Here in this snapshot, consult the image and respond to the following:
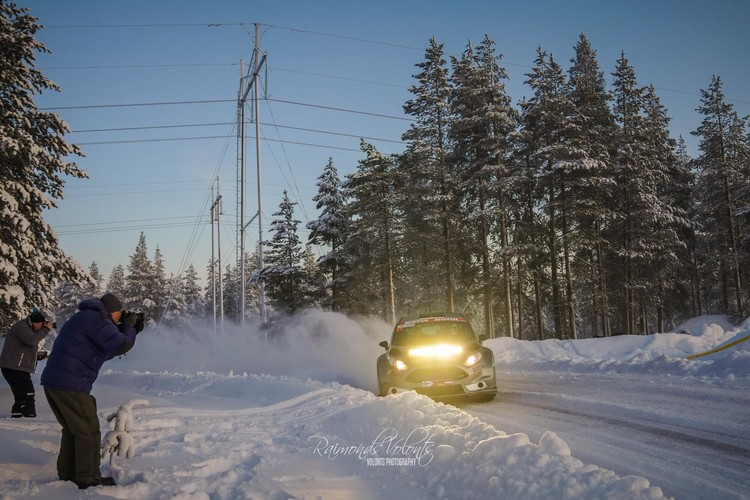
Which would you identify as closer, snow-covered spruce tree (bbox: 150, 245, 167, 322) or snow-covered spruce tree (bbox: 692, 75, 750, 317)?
snow-covered spruce tree (bbox: 692, 75, 750, 317)

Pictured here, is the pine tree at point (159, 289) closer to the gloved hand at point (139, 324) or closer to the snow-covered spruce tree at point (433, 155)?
the snow-covered spruce tree at point (433, 155)

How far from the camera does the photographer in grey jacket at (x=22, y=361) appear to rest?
9327mm

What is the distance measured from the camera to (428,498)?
14.0 ft

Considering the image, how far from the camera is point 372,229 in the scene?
98.3ft

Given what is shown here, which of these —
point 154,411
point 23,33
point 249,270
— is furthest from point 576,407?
point 249,270

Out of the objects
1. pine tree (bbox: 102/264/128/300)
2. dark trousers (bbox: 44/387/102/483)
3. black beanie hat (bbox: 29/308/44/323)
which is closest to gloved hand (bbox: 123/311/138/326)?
dark trousers (bbox: 44/387/102/483)

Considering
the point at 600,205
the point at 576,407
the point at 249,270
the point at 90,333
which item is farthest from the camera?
the point at 249,270

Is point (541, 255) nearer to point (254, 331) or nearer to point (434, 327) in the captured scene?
point (254, 331)

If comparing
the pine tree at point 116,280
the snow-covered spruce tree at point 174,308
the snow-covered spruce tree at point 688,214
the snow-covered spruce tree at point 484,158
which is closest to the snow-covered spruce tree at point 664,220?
the snow-covered spruce tree at point 688,214

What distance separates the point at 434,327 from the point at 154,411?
5784mm

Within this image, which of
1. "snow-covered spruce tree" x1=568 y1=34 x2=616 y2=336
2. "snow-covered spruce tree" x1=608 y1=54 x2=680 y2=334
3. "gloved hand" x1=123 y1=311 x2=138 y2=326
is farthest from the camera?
"snow-covered spruce tree" x1=608 y1=54 x2=680 y2=334

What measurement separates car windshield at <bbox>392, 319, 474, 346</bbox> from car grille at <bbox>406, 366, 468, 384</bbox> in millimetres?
913

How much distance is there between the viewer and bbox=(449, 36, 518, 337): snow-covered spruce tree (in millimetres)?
27641

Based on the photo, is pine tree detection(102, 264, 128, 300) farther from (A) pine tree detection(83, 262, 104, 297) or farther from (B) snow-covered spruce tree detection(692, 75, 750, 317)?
(B) snow-covered spruce tree detection(692, 75, 750, 317)
